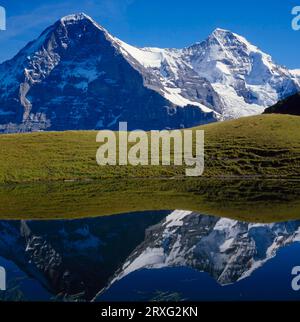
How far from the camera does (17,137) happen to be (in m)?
171

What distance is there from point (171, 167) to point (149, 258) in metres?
93.6

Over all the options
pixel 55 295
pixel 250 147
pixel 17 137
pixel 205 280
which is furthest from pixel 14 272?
pixel 17 137

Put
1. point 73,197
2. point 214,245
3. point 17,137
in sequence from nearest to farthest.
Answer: point 214,245 < point 73,197 < point 17,137

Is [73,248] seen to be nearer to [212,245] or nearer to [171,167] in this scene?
[212,245]

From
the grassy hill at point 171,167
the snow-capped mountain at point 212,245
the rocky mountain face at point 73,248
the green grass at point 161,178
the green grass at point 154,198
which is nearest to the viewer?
the rocky mountain face at point 73,248

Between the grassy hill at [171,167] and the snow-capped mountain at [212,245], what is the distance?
66.3 metres

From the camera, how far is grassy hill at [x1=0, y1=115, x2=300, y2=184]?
12938cm

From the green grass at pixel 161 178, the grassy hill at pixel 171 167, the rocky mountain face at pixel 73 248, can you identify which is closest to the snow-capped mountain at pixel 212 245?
the rocky mountain face at pixel 73 248

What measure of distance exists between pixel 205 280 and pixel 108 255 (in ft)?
41.1

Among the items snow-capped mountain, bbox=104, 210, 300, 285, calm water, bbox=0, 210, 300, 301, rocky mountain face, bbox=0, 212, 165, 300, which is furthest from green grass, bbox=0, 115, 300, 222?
calm water, bbox=0, 210, 300, 301

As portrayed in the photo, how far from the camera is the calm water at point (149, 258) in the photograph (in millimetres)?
29281

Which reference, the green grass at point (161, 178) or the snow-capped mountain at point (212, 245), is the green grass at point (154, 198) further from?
the snow-capped mountain at point (212, 245)

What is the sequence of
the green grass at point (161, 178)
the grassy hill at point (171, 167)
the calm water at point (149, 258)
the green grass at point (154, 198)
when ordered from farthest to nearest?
the grassy hill at point (171, 167) → the green grass at point (161, 178) → the green grass at point (154, 198) → the calm water at point (149, 258)
